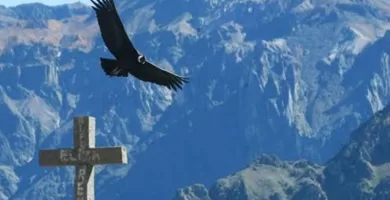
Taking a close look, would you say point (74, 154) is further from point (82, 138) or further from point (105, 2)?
point (105, 2)

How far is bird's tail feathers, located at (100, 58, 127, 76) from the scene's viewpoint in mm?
22438

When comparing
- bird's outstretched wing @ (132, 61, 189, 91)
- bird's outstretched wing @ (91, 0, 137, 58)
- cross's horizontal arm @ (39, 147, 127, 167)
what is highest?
bird's outstretched wing @ (91, 0, 137, 58)

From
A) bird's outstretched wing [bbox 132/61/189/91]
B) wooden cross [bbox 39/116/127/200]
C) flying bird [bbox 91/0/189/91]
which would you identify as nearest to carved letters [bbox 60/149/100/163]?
wooden cross [bbox 39/116/127/200]

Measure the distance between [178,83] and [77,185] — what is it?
2576 millimetres

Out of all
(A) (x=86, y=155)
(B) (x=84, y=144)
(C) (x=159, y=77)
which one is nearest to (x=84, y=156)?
(A) (x=86, y=155)

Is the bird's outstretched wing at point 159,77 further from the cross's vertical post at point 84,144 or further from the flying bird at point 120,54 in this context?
the cross's vertical post at point 84,144

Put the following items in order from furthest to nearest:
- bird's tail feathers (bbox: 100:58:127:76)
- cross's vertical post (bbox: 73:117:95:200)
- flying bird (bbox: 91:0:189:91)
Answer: bird's tail feathers (bbox: 100:58:127:76) < flying bird (bbox: 91:0:189:91) < cross's vertical post (bbox: 73:117:95:200)

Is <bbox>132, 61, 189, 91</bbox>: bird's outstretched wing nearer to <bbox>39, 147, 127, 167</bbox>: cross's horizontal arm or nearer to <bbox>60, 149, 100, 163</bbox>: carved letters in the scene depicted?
<bbox>39, 147, 127, 167</bbox>: cross's horizontal arm

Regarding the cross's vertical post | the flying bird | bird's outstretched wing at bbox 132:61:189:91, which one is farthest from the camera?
bird's outstretched wing at bbox 132:61:189:91

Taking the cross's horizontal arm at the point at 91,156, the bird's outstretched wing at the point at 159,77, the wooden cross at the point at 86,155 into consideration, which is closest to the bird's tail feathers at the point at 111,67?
the bird's outstretched wing at the point at 159,77

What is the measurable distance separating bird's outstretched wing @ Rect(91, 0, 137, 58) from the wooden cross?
1.06 metres

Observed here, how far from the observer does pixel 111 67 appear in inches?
890

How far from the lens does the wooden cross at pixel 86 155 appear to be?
70.9ft

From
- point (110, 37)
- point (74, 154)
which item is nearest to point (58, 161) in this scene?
point (74, 154)
